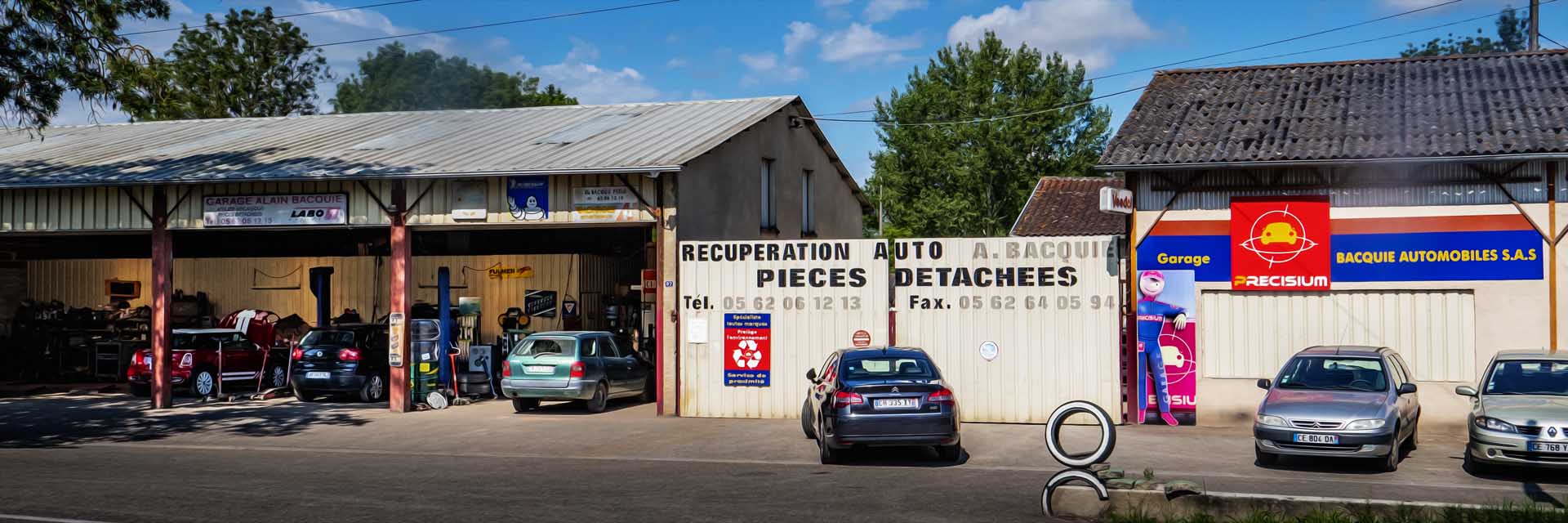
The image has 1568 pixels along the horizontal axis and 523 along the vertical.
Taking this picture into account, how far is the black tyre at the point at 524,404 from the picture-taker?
2028 cm

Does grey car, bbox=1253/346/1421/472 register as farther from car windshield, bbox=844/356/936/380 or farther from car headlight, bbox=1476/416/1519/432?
car windshield, bbox=844/356/936/380

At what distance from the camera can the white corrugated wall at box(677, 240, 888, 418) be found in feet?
61.1

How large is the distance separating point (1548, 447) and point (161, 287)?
21.0 m

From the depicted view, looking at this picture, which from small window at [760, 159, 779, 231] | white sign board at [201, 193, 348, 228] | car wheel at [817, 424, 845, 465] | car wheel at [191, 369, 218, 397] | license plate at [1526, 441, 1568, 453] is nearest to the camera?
license plate at [1526, 441, 1568, 453]

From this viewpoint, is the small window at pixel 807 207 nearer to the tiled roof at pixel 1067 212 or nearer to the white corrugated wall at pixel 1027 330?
the white corrugated wall at pixel 1027 330

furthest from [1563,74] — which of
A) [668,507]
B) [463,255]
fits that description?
[463,255]

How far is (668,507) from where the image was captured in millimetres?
10336

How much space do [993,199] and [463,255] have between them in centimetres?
3562

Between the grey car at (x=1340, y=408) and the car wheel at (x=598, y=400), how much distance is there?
1057 cm

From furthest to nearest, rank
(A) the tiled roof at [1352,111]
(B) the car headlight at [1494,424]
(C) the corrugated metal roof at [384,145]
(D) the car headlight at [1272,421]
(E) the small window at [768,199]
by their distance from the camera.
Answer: (E) the small window at [768,199], (C) the corrugated metal roof at [384,145], (A) the tiled roof at [1352,111], (D) the car headlight at [1272,421], (B) the car headlight at [1494,424]

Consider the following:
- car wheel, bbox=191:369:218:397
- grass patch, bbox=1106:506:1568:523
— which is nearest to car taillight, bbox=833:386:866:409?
grass patch, bbox=1106:506:1568:523

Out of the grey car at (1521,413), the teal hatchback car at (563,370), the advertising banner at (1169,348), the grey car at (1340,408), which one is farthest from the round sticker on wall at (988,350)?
the grey car at (1521,413)

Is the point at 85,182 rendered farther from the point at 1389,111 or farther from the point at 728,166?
the point at 1389,111

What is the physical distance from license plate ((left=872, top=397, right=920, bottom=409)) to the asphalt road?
0.68m
